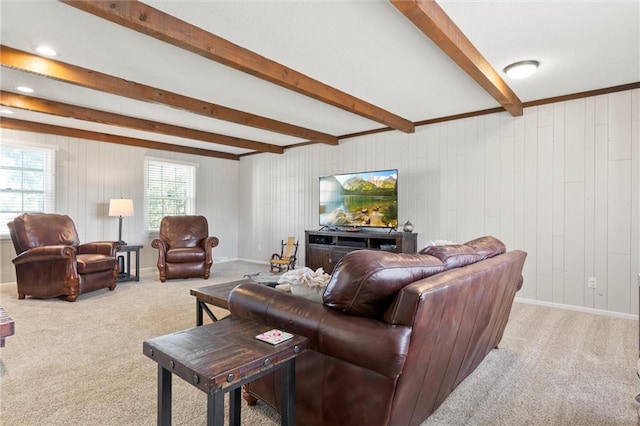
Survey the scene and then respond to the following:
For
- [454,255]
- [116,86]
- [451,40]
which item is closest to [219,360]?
[454,255]

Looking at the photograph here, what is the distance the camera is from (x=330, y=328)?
51.6 inches

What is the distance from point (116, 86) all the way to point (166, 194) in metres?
3.46

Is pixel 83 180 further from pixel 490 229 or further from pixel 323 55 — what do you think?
pixel 490 229

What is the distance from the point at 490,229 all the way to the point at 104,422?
426 centimetres

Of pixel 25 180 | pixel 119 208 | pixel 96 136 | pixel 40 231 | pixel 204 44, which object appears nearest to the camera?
pixel 204 44

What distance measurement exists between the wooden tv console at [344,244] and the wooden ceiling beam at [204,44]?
1835mm

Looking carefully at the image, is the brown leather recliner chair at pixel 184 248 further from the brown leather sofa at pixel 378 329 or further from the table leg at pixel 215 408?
the table leg at pixel 215 408

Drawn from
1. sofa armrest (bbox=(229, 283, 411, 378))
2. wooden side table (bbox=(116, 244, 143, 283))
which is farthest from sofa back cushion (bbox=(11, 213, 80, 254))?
sofa armrest (bbox=(229, 283, 411, 378))

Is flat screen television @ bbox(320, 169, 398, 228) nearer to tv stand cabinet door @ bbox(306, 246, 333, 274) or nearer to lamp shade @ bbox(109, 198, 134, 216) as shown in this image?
tv stand cabinet door @ bbox(306, 246, 333, 274)

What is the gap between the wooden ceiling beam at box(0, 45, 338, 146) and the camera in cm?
284

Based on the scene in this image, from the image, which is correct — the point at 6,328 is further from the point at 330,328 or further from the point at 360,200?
the point at 360,200

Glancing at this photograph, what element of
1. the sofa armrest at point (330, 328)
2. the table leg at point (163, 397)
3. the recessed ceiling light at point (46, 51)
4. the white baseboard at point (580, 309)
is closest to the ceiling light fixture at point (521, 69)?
the white baseboard at point (580, 309)

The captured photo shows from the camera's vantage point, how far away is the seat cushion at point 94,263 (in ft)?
13.3

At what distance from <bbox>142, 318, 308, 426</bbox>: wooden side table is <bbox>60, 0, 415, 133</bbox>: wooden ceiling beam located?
1932mm
